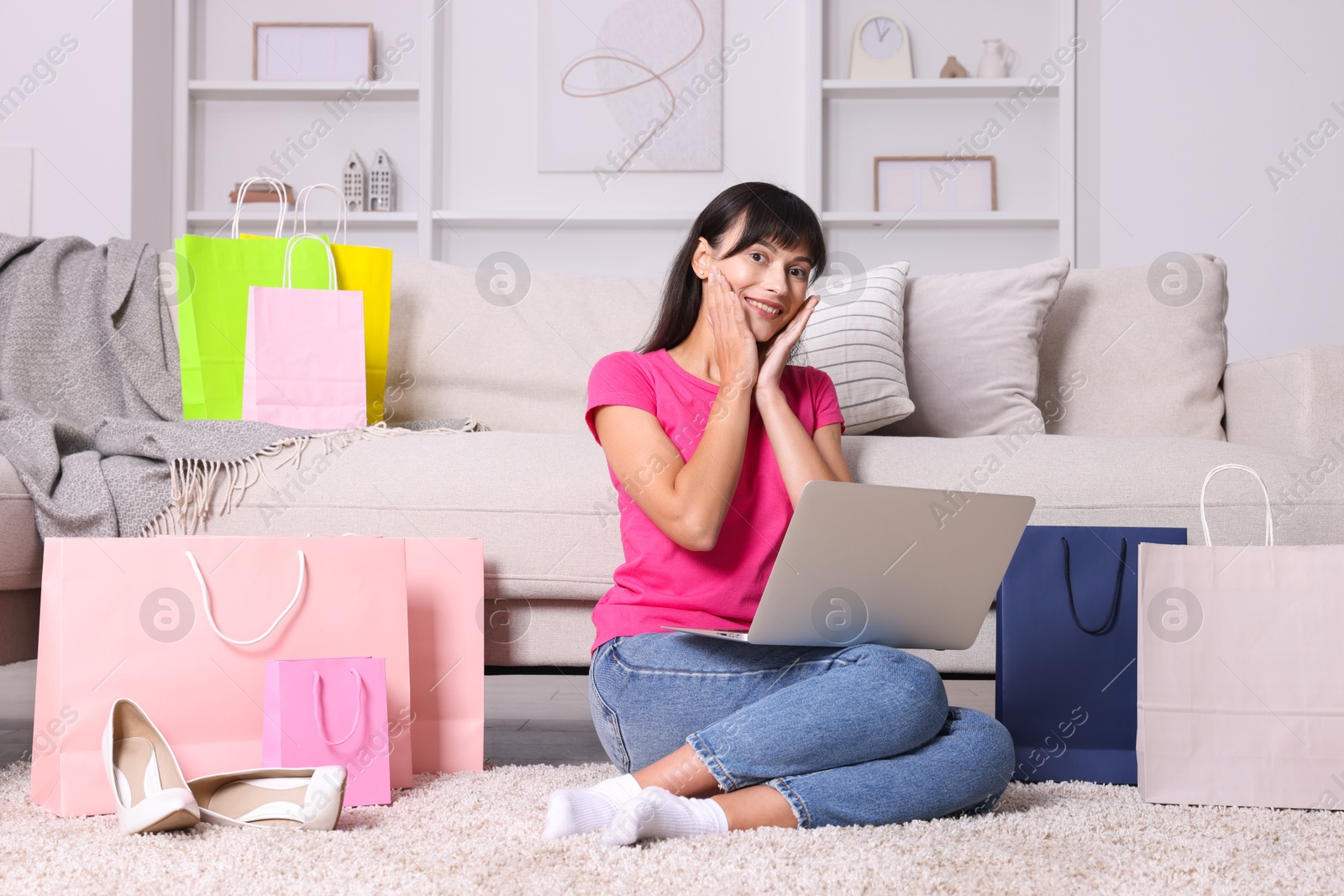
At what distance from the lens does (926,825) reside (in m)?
0.98

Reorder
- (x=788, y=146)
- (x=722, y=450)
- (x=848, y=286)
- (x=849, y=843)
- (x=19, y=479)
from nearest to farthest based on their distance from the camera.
→ 1. (x=849, y=843)
2. (x=722, y=450)
3. (x=19, y=479)
4. (x=848, y=286)
5. (x=788, y=146)

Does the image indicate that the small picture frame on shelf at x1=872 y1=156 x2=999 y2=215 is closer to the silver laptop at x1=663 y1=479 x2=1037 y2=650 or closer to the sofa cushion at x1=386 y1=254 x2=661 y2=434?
the sofa cushion at x1=386 y1=254 x2=661 y2=434

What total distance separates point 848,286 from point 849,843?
117 centimetres

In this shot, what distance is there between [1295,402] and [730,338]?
1015 mm

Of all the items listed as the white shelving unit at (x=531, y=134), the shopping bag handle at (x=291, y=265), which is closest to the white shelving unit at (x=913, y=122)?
the white shelving unit at (x=531, y=134)

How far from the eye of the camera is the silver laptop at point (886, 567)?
0.96 meters

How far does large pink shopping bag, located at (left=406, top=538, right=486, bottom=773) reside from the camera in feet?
4.06

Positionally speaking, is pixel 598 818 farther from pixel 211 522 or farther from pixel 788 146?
pixel 788 146

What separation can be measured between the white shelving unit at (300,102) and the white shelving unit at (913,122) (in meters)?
1.21

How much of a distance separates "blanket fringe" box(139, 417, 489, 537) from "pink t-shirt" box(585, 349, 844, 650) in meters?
0.49

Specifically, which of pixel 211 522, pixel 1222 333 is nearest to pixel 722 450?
pixel 211 522

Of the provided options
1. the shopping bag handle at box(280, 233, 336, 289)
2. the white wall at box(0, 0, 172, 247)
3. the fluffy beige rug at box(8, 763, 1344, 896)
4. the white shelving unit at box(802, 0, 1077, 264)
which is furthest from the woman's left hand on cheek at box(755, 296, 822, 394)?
the white wall at box(0, 0, 172, 247)

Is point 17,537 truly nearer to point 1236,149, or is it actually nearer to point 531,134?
point 531,134

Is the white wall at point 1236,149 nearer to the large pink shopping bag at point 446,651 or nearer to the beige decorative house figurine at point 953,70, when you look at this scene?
the beige decorative house figurine at point 953,70
